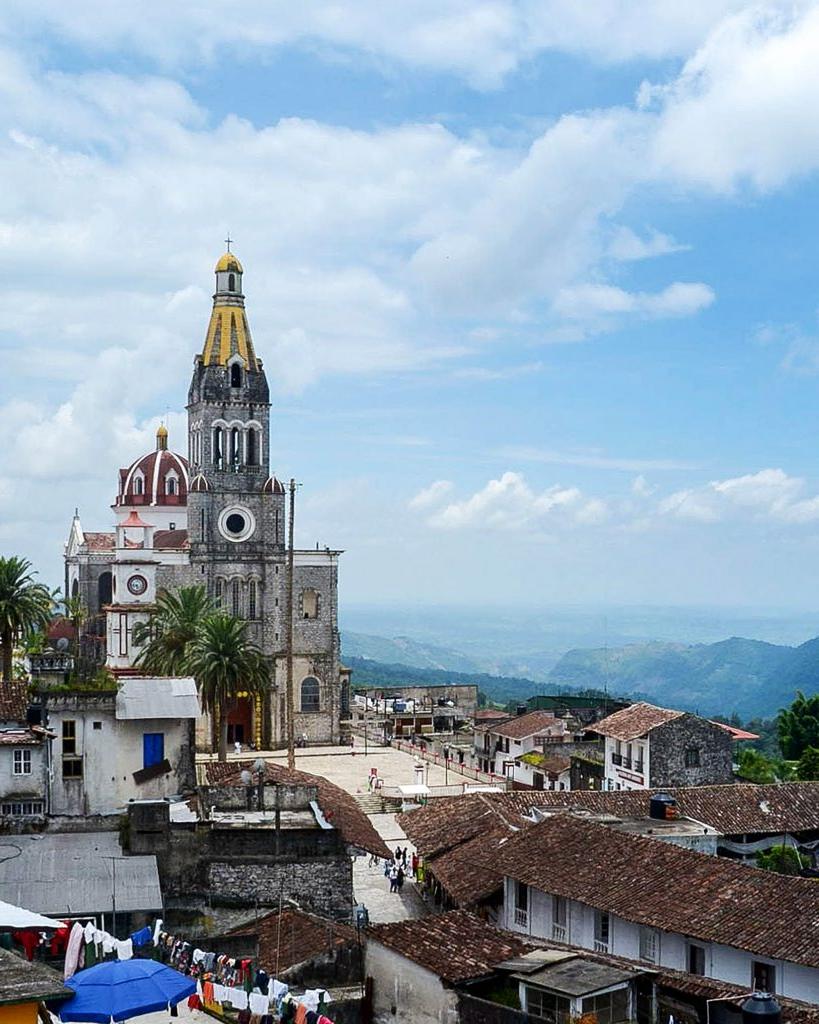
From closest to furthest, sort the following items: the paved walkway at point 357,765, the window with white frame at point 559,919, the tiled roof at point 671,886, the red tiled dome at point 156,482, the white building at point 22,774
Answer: the tiled roof at point 671,886, the window with white frame at point 559,919, the white building at point 22,774, the paved walkway at point 357,765, the red tiled dome at point 156,482

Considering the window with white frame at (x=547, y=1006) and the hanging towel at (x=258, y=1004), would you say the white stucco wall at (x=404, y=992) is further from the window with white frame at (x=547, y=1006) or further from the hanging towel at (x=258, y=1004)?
the hanging towel at (x=258, y=1004)

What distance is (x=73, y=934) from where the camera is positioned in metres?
27.3

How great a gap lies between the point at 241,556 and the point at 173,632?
15.1 metres

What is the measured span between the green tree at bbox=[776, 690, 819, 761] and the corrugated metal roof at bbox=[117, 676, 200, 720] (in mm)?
38892

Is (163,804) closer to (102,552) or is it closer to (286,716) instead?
(286,716)

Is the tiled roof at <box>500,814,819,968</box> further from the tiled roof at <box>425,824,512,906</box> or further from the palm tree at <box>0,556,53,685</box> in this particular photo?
the palm tree at <box>0,556,53,685</box>

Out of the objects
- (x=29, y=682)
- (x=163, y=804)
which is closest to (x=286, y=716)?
(x=29, y=682)

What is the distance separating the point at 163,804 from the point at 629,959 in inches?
522

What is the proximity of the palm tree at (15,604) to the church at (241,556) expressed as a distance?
17.6 metres

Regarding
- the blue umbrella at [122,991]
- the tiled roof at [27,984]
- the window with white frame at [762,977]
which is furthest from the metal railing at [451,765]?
the tiled roof at [27,984]

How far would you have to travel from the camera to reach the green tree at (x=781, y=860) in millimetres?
38312

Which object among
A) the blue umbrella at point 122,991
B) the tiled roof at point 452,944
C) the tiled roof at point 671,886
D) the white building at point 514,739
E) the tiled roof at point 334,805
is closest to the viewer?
the blue umbrella at point 122,991

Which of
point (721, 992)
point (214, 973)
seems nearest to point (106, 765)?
point (214, 973)

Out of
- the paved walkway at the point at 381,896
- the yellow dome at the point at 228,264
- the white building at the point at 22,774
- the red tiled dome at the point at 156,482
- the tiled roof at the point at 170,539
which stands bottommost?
the paved walkway at the point at 381,896
